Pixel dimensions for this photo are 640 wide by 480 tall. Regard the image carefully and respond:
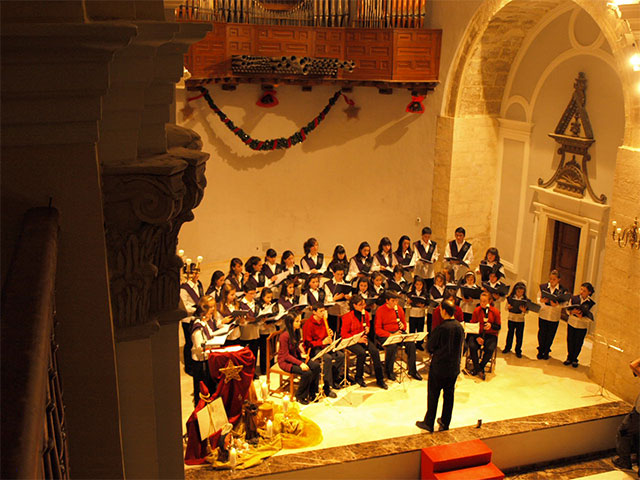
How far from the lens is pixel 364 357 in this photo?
369 inches

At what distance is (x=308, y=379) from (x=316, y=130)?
671 centimetres

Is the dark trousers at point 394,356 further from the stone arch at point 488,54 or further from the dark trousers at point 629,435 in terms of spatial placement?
the stone arch at point 488,54

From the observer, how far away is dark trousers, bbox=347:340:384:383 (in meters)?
9.36

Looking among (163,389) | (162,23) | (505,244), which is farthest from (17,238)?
(505,244)

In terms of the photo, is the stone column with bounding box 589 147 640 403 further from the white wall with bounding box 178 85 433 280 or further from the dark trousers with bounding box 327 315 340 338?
the white wall with bounding box 178 85 433 280

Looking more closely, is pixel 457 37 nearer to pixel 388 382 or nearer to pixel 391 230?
pixel 391 230

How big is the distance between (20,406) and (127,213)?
1185 millimetres

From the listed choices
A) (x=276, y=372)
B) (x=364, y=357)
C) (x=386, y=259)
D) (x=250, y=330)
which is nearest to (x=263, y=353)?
(x=250, y=330)

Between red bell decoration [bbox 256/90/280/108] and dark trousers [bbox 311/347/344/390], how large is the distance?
6.10 m

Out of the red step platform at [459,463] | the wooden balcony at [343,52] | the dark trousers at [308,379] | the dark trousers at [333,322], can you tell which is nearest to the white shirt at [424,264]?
the dark trousers at [333,322]

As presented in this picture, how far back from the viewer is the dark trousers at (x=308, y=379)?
8750mm

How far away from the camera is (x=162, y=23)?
7.48 feet

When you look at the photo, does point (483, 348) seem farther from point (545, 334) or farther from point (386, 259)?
point (386, 259)

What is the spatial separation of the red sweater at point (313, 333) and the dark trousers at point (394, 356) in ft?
3.39
